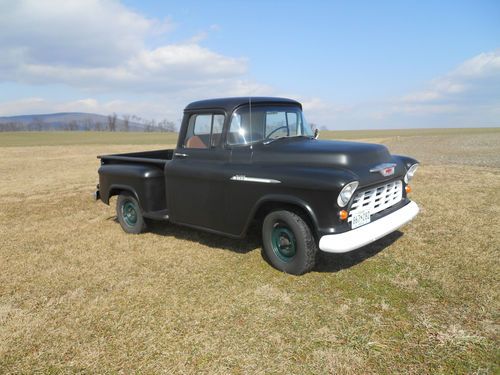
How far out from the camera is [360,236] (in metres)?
3.76

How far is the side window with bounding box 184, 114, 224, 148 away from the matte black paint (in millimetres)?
86

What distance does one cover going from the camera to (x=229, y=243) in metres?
5.48

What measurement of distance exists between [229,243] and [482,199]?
5.63 m

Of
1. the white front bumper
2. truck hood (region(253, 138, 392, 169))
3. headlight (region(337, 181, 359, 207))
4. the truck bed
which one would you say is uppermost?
truck hood (region(253, 138, 392, 169))

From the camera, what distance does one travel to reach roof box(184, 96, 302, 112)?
4723 millimetres

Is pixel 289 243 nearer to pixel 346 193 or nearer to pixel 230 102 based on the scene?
pixel 346 193

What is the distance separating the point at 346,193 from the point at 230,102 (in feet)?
6.69

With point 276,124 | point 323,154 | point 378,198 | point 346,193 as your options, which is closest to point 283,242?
point 346,193

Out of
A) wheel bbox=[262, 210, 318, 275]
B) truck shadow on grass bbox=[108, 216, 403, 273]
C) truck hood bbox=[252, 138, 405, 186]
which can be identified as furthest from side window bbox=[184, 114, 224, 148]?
truck shadow on grass bbox=[108, 216, 403, 273]

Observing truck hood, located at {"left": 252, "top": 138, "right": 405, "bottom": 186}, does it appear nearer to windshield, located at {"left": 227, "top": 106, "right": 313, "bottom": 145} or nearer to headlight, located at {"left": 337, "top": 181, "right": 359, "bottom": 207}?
headlight, located at {"left": 337, "top": 181, "right": 359, "bottom": 207}

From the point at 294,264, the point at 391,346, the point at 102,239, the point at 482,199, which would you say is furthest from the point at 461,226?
the point at 102,239

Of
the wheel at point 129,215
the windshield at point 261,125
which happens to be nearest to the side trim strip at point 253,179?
the windshield at point 261,125

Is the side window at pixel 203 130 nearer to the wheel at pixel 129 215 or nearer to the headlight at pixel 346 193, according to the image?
the wheel at pixel 129 215

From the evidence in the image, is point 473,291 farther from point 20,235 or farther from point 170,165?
point 20,235
